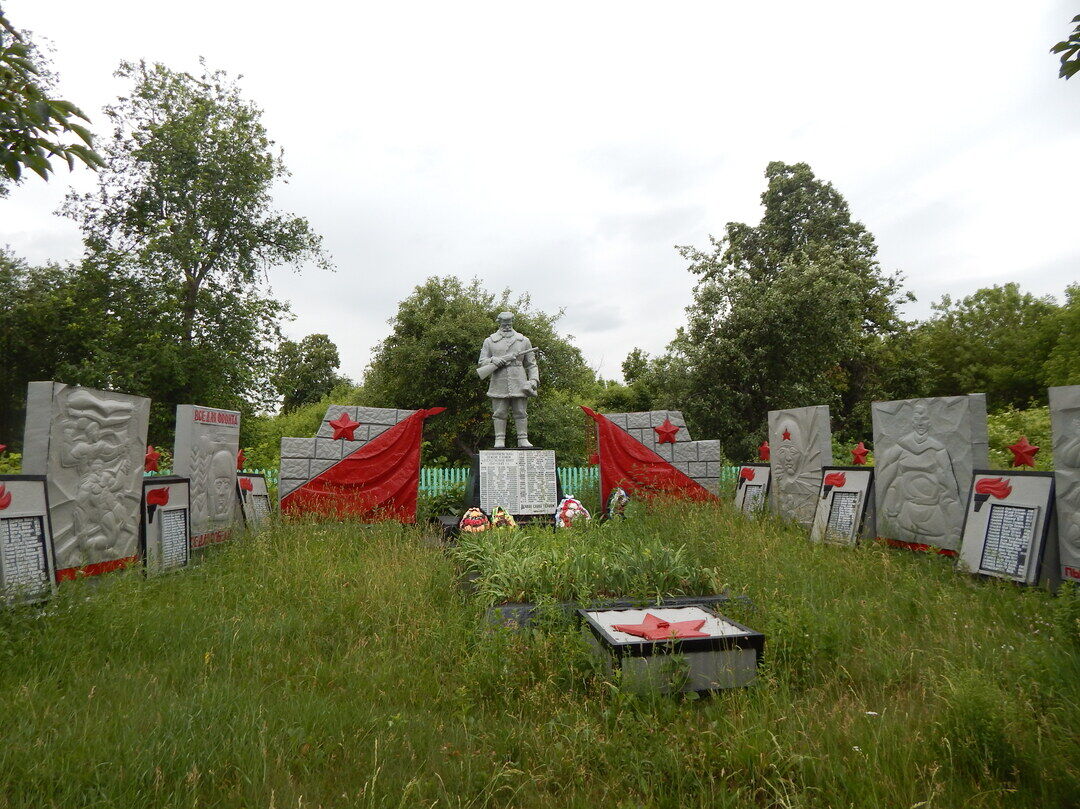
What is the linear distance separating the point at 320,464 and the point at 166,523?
11.2 ft

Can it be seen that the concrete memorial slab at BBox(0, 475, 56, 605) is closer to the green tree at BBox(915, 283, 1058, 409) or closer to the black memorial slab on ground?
the black memorial slab on ground

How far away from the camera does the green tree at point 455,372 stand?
1664 centimetres

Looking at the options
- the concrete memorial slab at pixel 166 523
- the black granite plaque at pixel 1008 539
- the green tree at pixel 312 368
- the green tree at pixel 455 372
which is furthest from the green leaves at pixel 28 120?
the green tree at pixel 312 368

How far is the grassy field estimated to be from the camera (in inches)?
85.4

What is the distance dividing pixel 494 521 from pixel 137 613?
4210mm

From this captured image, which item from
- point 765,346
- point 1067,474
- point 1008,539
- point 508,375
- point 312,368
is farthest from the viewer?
point 312,368

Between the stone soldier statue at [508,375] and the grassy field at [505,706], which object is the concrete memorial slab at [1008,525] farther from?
the stone soldier statue at [508,375]

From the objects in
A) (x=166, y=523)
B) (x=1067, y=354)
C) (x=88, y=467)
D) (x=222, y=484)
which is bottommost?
(x=166, y=523)

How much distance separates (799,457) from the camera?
25.1 feet

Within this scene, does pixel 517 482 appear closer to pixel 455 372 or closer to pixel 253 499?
pixel 253 499

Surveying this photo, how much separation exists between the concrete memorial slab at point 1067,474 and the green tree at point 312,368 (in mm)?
31124

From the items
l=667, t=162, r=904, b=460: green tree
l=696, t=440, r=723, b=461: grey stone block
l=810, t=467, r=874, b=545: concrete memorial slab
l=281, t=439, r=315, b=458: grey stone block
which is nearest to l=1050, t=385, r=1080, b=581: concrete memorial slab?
l=810, t=467, r=874, b=545: concrete memorial slab

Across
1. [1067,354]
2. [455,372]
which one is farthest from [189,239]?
[1067,354]

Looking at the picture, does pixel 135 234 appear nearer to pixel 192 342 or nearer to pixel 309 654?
pixel 192 342
